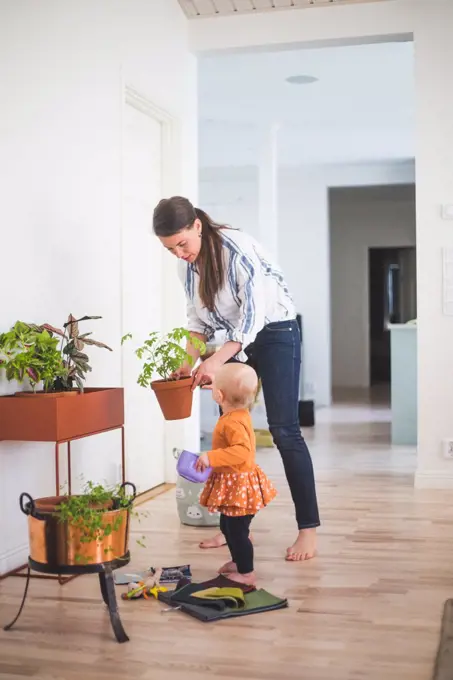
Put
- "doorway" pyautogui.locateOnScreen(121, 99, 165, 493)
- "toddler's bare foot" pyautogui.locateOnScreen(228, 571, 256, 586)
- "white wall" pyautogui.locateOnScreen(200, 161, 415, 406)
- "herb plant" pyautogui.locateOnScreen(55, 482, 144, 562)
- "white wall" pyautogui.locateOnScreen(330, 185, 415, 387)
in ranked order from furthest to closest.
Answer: "white wall" pyautogui.locateOnScreen(330, 185, 415, 387)
"white wall" pyautogui.locateOnScreen(200, 161, 415, 406)
"doorway" pyautogui.locateOnScreen(121, 99, 165, 493)
"toddler's bare foot" pyautogui.locateOnScreen(228, 571, 256, 586)
"herb plant" pyautogui.locateOnScreen(55, 482, 144, 562)

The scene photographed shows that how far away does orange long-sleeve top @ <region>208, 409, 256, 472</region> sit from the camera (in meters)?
2.81

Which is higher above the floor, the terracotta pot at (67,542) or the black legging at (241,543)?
the terracotta pot at (67,542)

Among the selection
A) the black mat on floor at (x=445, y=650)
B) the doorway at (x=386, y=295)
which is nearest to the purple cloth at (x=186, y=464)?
the black mat on floor at (x=445, y=650)

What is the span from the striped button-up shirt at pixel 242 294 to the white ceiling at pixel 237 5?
2.38m

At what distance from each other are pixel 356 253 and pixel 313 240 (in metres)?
2.63

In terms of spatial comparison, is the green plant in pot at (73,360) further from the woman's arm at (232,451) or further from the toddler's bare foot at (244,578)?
the toddler's bare foot at (244,578)

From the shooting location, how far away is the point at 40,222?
331 cm

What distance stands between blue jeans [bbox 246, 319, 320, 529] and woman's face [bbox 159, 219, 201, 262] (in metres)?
0.40

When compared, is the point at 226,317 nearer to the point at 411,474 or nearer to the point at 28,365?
the point at 28,365

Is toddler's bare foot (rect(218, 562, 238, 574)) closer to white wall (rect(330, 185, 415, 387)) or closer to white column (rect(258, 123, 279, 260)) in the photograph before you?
white column (rect(258, 123, 279, 260))

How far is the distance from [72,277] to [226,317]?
81 cm

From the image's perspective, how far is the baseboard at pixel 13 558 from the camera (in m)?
3.04

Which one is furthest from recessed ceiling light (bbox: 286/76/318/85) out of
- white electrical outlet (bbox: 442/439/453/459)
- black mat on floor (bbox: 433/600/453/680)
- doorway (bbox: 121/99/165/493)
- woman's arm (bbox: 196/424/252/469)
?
black mat on floor (bbox: 433/600/453/680)

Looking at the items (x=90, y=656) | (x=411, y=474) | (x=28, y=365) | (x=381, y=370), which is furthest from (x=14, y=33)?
(x=381, y=370)
